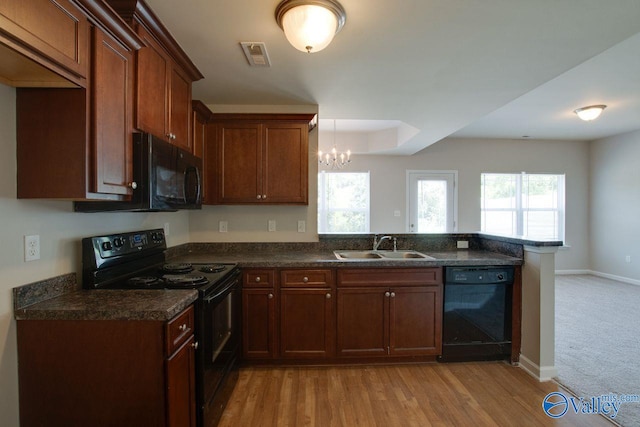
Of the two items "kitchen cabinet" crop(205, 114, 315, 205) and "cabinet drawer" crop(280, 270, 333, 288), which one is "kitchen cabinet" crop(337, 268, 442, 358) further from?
"kitchen cabinet" crop(205, 114, 315, 205)

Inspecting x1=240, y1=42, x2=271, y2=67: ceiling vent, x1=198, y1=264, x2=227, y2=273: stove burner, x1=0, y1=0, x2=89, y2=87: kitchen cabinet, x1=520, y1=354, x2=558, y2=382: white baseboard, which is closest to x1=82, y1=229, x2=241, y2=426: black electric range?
x1=198, y1=264, x2=227, y2=273: stove burner

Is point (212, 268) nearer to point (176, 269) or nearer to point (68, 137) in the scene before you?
point (176, 269)

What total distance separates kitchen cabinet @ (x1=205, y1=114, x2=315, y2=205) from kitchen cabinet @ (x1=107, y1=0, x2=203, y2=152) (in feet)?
1.76

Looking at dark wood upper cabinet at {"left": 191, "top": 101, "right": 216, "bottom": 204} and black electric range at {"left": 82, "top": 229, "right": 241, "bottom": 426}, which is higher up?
dark wood upper cabinet at {"left": 191, "top": 101, "right": 216, "bottom": 204}

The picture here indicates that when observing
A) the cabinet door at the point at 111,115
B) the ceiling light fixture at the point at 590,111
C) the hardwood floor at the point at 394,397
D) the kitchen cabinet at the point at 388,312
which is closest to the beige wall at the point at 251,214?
the cabinet door at the point at 111,115

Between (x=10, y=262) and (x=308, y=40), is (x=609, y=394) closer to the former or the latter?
(x=308, y=40)

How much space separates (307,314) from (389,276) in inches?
30.0

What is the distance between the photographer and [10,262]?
4.25 feet

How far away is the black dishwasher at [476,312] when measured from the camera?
8.14 feet

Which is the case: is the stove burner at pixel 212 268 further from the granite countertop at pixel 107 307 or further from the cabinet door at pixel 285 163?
the cabinet door at pixel 285 163

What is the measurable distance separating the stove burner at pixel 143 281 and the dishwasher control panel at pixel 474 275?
7.19 ft

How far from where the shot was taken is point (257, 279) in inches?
96.0

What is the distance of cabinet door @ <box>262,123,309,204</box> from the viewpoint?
280 centimetres

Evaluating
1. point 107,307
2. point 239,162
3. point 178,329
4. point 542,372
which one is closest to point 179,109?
point 239,162
